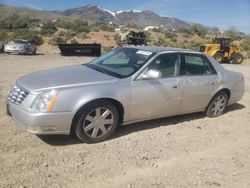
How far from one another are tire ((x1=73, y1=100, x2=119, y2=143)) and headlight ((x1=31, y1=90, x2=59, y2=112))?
0.45m

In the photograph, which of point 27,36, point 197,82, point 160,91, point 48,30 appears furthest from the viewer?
point 48,30

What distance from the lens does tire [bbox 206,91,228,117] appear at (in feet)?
22.4

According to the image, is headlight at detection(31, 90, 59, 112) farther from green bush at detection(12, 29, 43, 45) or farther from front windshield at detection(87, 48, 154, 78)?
green bush at detection(12, 29, 43, 45)

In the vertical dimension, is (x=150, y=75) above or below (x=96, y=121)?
above

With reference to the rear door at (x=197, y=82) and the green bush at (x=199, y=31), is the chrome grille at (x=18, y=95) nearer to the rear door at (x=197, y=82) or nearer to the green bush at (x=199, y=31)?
the rear door at (x=197, y=82)

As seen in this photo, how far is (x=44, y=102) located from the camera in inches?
177

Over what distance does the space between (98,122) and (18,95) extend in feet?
4.35

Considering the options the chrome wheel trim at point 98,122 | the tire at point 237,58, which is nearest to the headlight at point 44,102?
the chrome wheel trim at point 98,122

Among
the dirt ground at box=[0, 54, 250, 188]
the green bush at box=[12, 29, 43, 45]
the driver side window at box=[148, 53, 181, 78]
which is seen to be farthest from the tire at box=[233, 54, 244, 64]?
the green bush at box=[12, 29, 43, 45]

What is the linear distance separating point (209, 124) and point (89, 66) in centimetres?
280

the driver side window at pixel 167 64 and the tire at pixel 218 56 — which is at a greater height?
the driver side window at pixel 167 64

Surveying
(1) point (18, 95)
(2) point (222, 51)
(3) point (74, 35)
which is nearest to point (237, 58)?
(2) point (222, 51)

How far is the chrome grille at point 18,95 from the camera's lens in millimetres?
4670

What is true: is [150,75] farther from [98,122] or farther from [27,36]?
[27,36]
